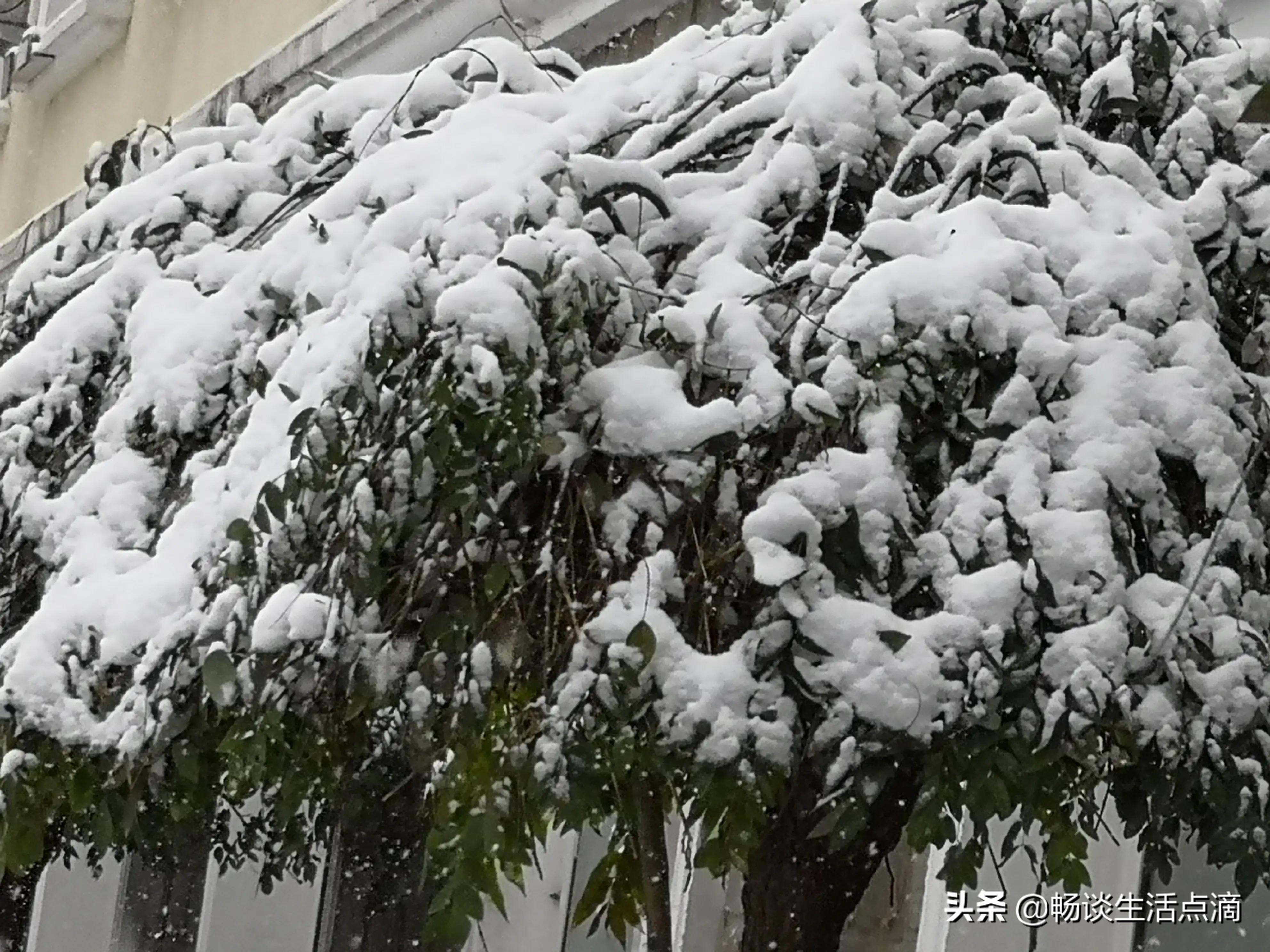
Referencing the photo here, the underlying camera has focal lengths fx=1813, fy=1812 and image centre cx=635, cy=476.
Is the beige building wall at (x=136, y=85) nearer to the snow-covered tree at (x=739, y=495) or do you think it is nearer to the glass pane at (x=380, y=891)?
the glass pane at (x=380, y=891)

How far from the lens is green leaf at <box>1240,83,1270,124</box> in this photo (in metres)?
1.40

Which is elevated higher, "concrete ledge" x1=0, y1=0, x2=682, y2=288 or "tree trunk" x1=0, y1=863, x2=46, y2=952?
"concrete ledge" x1=0, y1=0, x2=682, y2=288

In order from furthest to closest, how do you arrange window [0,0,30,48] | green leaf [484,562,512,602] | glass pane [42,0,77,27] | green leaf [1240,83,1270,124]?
window [0,0,30,48], glass pane [42,0,77,27], green leaf [484,562,512,602], green leaf [1240,83,1270,124]

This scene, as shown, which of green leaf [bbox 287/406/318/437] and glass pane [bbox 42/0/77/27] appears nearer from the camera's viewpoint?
green leaf [bbox 287/406/318/437]

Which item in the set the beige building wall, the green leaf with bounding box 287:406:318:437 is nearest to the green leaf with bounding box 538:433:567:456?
the green leaf with bounding box 287:406:318:437

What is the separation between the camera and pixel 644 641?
5.99 ft

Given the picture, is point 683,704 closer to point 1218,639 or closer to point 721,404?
point 721,404

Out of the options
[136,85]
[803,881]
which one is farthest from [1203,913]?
[136,85]

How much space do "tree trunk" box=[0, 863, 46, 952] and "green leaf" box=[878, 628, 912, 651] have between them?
7.50 ft

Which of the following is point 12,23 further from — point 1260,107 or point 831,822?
point 1260,107

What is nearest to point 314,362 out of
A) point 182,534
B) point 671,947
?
point 182,534

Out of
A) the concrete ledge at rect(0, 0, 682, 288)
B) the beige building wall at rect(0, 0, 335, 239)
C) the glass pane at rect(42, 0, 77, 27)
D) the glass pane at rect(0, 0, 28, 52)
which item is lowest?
the concrete ledge at rect(0, 0, 682, 288)

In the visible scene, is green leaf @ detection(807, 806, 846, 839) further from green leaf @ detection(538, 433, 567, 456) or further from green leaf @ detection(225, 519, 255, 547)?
green leaf @ detection(225, 519, 255, 547)

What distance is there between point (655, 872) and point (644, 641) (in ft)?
1.65
